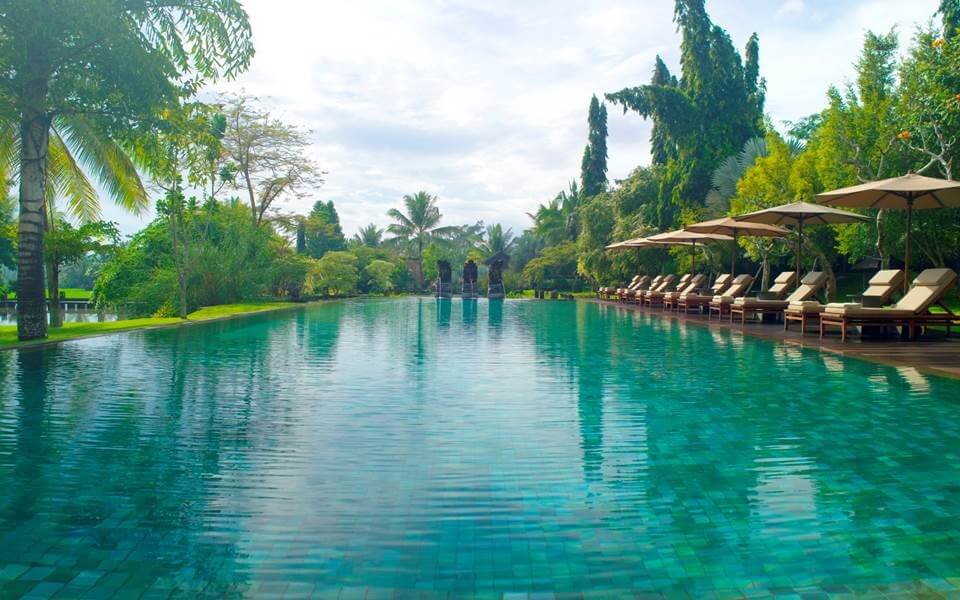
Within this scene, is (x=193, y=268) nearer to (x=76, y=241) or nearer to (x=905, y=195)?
(x=76, y=241)

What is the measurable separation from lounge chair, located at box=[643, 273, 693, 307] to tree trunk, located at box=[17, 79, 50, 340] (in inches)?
659

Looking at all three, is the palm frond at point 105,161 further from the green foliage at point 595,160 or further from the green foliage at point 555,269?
the green foliage at point 595,160

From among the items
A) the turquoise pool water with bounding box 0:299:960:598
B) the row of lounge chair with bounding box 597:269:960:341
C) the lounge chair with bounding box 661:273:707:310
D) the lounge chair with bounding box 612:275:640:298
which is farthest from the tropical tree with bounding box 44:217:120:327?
the lounge chair with bounding box 612:275:640:298

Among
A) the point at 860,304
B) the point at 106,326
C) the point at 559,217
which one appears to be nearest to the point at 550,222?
the point at 559,217

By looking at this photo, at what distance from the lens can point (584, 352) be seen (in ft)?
35.1

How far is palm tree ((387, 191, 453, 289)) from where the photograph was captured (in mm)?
49031

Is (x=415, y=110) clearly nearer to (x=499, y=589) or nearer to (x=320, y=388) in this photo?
(x=320, y=388)

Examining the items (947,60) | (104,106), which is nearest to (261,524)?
(104,106)

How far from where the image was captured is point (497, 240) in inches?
1955

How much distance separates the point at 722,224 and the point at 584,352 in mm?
8211

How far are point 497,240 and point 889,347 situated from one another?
39654 mm

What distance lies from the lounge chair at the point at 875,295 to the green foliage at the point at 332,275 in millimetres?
22415

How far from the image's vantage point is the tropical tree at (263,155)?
104 feet

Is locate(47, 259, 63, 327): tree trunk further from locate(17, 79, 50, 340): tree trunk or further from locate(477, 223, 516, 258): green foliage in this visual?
locate(477, 223, 516, 258): green foliage
